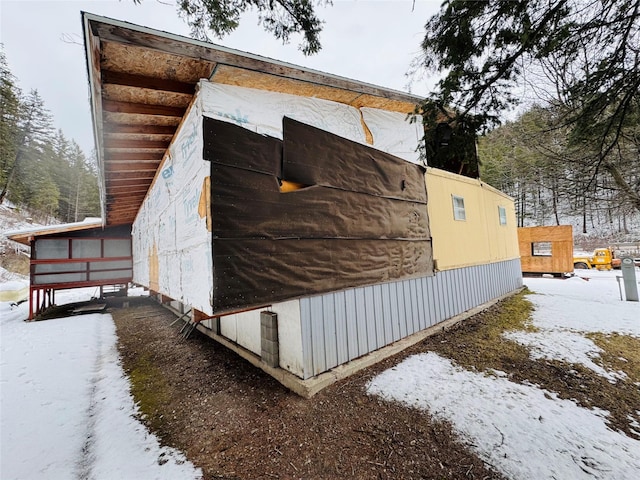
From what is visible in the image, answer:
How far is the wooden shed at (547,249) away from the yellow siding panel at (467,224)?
6.67 meters

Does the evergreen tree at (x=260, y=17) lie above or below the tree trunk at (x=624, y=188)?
above

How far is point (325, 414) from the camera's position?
10.4 ft

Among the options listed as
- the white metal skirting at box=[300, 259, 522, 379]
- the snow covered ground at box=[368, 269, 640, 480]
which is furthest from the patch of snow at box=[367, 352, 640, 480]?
the white metal skirting at box=[300, 259, 522, 379]

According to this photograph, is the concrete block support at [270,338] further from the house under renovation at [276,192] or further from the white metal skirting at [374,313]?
the white metal skirting at [374,313]

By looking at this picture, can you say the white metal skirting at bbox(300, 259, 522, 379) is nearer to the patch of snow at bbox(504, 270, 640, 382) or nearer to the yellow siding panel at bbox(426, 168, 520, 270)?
the yellow siding panel at bbox(426, 168, 520, 270)

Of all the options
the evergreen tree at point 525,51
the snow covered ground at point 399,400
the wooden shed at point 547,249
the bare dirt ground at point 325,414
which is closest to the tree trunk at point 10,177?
the snow covered ground at point 399,400

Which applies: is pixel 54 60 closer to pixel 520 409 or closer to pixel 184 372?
pixel 184 372

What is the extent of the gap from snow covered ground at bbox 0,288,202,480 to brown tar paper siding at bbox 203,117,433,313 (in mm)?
1915

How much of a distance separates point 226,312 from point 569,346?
635 centimetres

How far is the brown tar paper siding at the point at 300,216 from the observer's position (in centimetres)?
253

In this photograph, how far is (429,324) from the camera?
18.7 ft

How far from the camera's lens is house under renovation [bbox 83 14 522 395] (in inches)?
98.3

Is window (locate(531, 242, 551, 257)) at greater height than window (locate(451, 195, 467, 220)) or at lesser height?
lesser

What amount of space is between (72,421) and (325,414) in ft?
10.8
